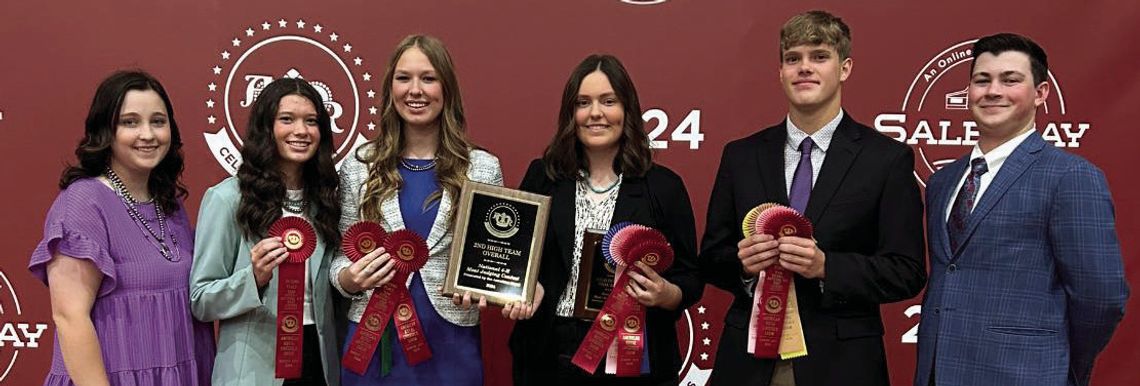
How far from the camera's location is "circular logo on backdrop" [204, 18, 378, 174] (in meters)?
3.39

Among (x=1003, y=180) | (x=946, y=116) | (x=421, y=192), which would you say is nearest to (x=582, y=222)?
(x=421, y=192)

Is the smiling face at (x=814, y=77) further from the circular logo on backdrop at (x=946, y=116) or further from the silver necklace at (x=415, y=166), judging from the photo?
the circular logo on backdrop at (x=946, y=116)

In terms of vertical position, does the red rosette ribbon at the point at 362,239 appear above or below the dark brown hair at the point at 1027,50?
below

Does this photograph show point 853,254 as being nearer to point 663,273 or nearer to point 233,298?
point 663,273

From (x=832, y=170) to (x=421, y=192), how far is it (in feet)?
3.61

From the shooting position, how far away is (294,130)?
7.72 ft

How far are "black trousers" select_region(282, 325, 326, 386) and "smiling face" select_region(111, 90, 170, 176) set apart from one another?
0.59 meters

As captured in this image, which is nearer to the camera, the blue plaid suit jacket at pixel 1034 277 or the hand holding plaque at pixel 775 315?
the blue plaid suit jacket at pixel 1034 277

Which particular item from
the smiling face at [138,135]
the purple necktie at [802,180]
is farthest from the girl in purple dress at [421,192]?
the purple necktie at [802,180]

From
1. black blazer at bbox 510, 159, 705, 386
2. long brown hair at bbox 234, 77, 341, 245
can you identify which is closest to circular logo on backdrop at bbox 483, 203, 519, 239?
black blazer at bbox 510, 159, 705, 386

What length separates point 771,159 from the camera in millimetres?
2322

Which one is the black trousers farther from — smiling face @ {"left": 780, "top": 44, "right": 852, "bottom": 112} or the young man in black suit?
smiling face @ {"left": 780, "top": 44, "right": 852, "bottom": 112}

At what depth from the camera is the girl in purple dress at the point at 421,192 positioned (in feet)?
7.94

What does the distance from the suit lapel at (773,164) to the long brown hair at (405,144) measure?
0.81 m
